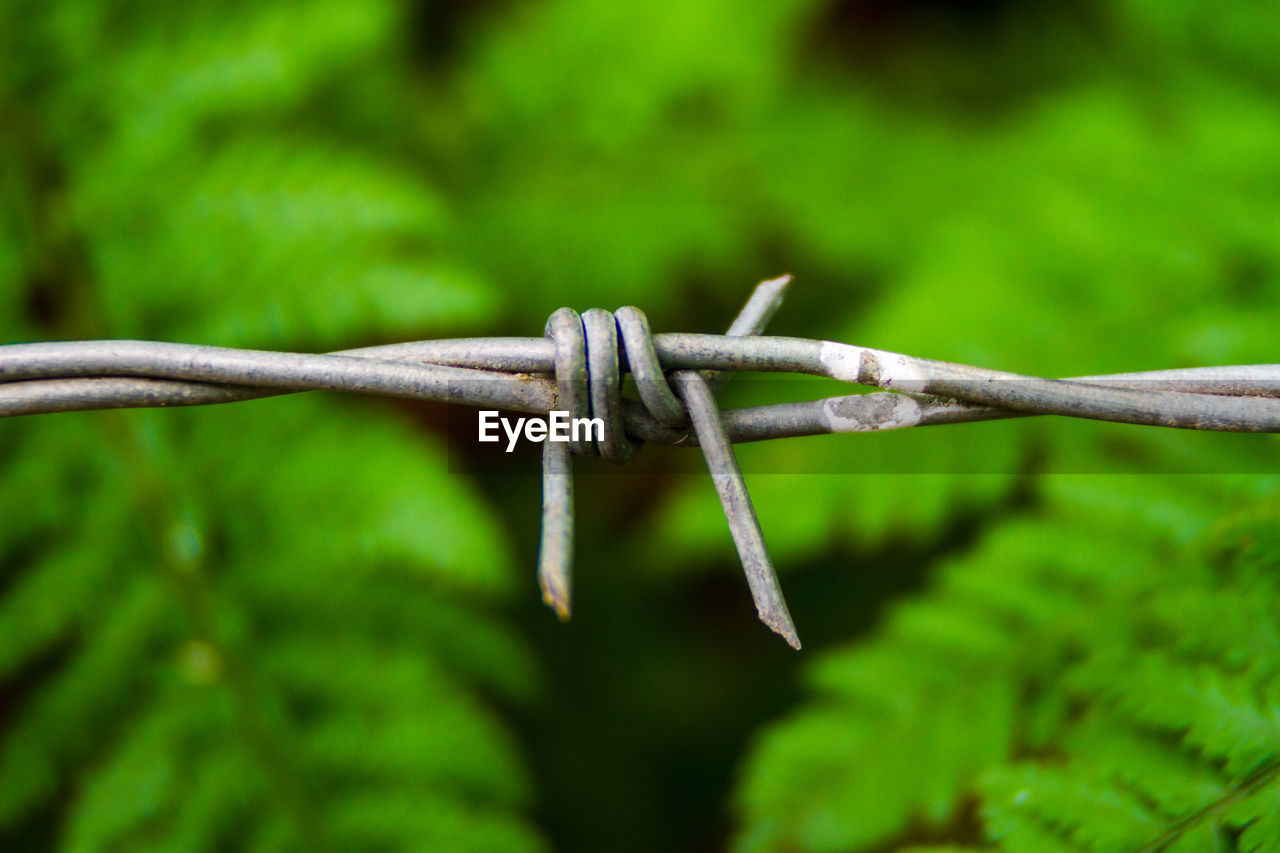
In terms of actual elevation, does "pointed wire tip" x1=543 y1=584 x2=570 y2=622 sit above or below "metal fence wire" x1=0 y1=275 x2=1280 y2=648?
below

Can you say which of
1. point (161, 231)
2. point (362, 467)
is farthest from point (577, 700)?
point (161, 231)

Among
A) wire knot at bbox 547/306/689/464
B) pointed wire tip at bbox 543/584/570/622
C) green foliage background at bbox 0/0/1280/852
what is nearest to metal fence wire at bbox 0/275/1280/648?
wire knot at bbox 547/306/689/464

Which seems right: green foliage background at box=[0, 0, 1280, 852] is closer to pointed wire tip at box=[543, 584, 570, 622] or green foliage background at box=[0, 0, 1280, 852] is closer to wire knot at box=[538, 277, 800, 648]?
wire knot at box=[538, 277, 800, 648]

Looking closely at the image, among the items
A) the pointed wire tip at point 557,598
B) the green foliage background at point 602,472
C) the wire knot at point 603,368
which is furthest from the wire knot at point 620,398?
the green foliage background at point 602,472

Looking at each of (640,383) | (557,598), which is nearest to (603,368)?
(640,383)

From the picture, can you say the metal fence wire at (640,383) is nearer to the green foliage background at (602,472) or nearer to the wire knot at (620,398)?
the wire knot at (620,398)

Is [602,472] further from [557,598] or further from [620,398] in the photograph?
[557,598]
